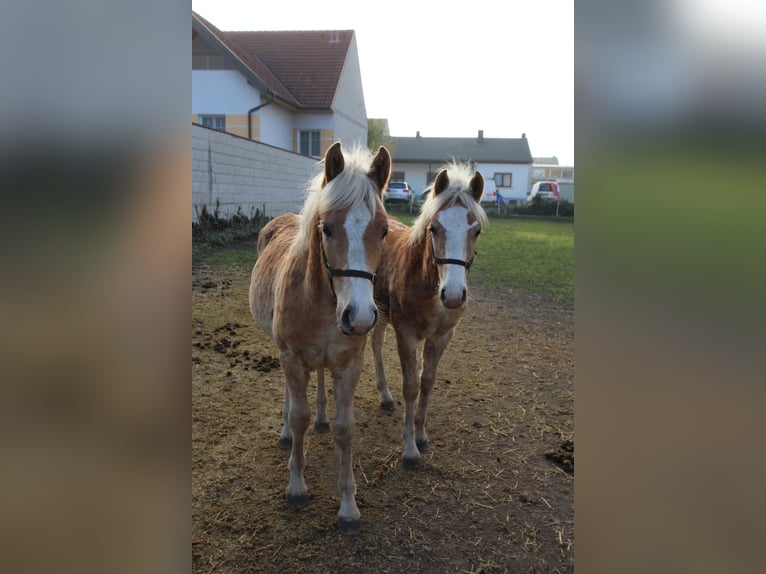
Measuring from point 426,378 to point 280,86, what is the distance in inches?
786

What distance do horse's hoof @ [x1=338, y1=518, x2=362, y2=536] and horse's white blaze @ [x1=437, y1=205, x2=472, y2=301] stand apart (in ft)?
4.68

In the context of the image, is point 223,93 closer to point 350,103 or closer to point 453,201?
point 350,103

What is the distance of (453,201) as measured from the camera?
11.3ft

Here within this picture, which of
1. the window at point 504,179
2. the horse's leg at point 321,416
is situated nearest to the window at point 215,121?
the horse's leg at point 321,416

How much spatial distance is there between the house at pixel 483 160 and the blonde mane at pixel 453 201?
134 ft

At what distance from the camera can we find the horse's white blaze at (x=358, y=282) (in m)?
2.29

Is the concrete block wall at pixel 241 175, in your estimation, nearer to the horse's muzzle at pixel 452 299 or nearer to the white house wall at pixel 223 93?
the white house wall at pixel 223 93

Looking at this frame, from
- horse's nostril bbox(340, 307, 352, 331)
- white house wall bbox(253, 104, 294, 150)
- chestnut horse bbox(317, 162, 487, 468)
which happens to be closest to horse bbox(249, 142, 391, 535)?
horse's nostril bbox(340, 307, 352, 331)

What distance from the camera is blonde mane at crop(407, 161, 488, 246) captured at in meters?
3.45
